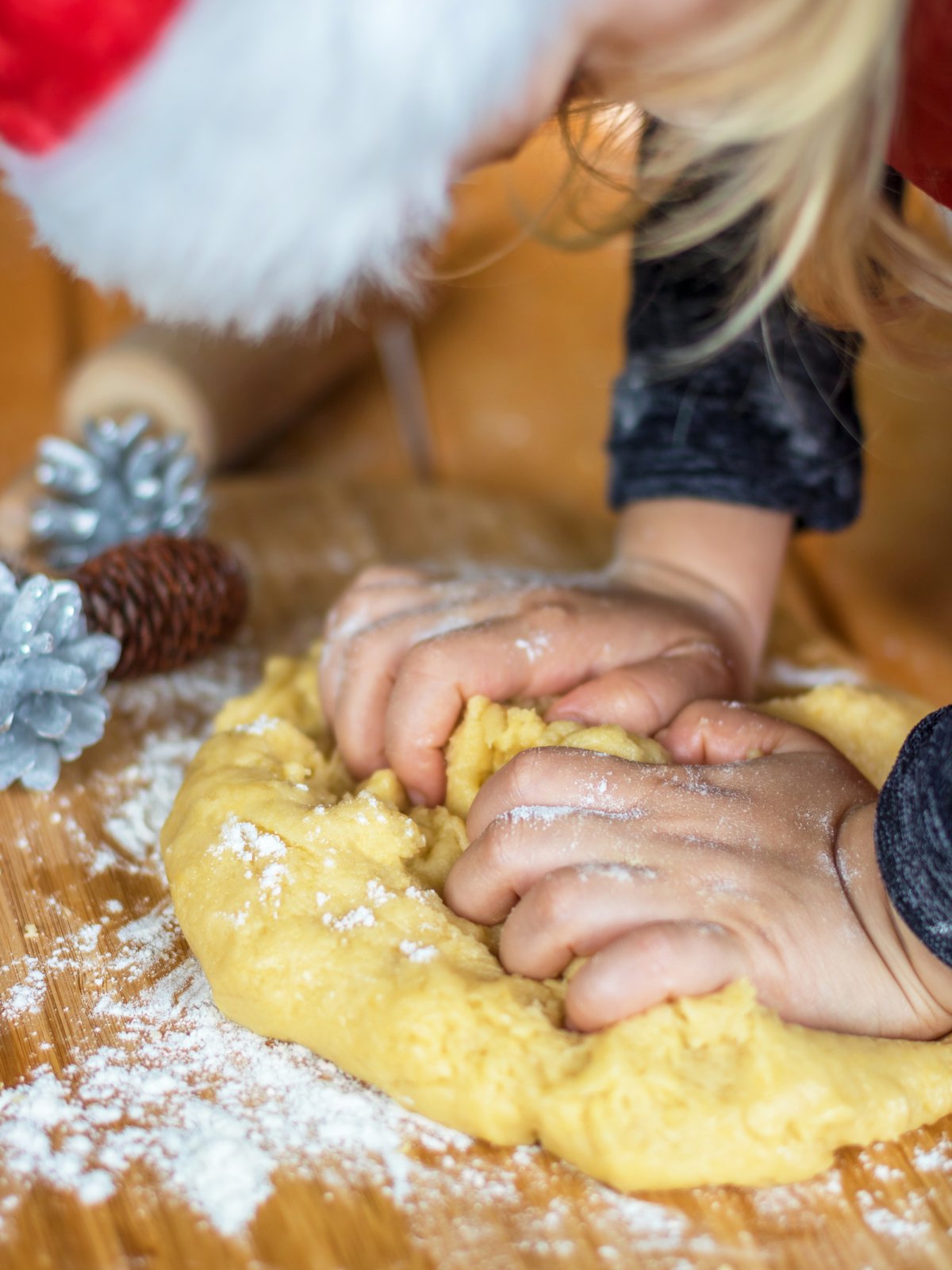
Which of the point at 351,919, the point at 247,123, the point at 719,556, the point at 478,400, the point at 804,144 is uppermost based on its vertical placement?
the point at 247,123

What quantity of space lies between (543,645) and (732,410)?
0.29 metres

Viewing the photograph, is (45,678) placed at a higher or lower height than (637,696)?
higher

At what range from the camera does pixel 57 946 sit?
0.64 m

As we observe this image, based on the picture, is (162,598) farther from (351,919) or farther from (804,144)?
(804,144)

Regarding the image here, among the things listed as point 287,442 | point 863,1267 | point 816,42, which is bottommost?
point 287,442

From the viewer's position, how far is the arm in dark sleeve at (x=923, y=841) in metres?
0.52

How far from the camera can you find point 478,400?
1.57 metres

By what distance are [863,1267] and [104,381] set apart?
3.16 feet

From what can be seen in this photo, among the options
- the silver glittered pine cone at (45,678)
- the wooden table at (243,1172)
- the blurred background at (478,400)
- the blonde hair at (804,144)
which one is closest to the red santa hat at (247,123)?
the blonde hair at (804,144)

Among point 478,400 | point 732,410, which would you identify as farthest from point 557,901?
point 478,400

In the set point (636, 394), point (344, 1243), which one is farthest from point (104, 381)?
point (344, 1243)

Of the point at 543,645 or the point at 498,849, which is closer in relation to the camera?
the point at 498,849

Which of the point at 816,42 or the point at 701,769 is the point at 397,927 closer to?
the point at 701,769

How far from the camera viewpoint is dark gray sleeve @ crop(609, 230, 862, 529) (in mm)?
880
